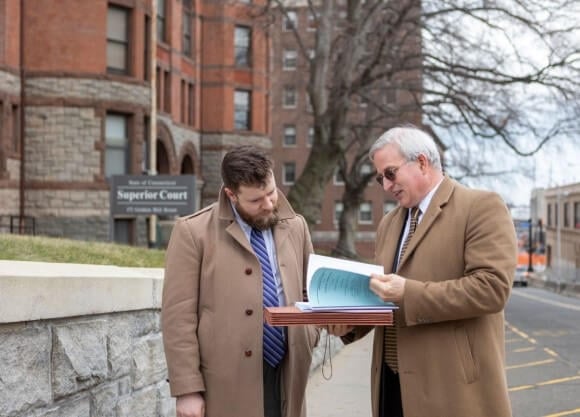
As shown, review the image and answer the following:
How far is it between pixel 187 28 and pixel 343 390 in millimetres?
27285

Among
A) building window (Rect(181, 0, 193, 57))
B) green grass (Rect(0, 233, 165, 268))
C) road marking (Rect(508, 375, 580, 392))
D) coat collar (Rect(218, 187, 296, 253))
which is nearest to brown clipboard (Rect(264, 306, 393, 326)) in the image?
coat collar (Rect(218, 187, 296, 253))

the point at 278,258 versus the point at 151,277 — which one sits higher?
the point at 278,258

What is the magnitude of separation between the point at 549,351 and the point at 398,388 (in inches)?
410

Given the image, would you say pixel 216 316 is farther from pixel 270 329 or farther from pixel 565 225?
pixel 565 225

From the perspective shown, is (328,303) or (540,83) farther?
(540,83)

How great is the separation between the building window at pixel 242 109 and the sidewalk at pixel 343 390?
90.2 ft

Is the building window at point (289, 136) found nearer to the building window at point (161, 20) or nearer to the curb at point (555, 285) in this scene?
the curb at point (555, 285)

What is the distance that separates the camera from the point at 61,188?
2398cm

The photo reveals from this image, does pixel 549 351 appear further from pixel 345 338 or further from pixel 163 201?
pixel 345 338

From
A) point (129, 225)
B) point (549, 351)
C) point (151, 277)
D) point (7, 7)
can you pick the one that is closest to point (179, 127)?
point (129, 225)

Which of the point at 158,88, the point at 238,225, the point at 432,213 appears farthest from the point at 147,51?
the point at 432,213

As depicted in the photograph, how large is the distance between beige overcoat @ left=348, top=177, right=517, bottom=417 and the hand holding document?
14cm

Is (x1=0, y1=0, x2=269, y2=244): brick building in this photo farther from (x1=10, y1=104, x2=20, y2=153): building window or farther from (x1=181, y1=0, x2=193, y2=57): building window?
(x1=181, y1=0, x2=193, y2=57): building window

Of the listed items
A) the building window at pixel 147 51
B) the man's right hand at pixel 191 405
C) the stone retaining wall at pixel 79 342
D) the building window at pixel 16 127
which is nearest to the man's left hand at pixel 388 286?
the man's right hand at pixel 191 405
